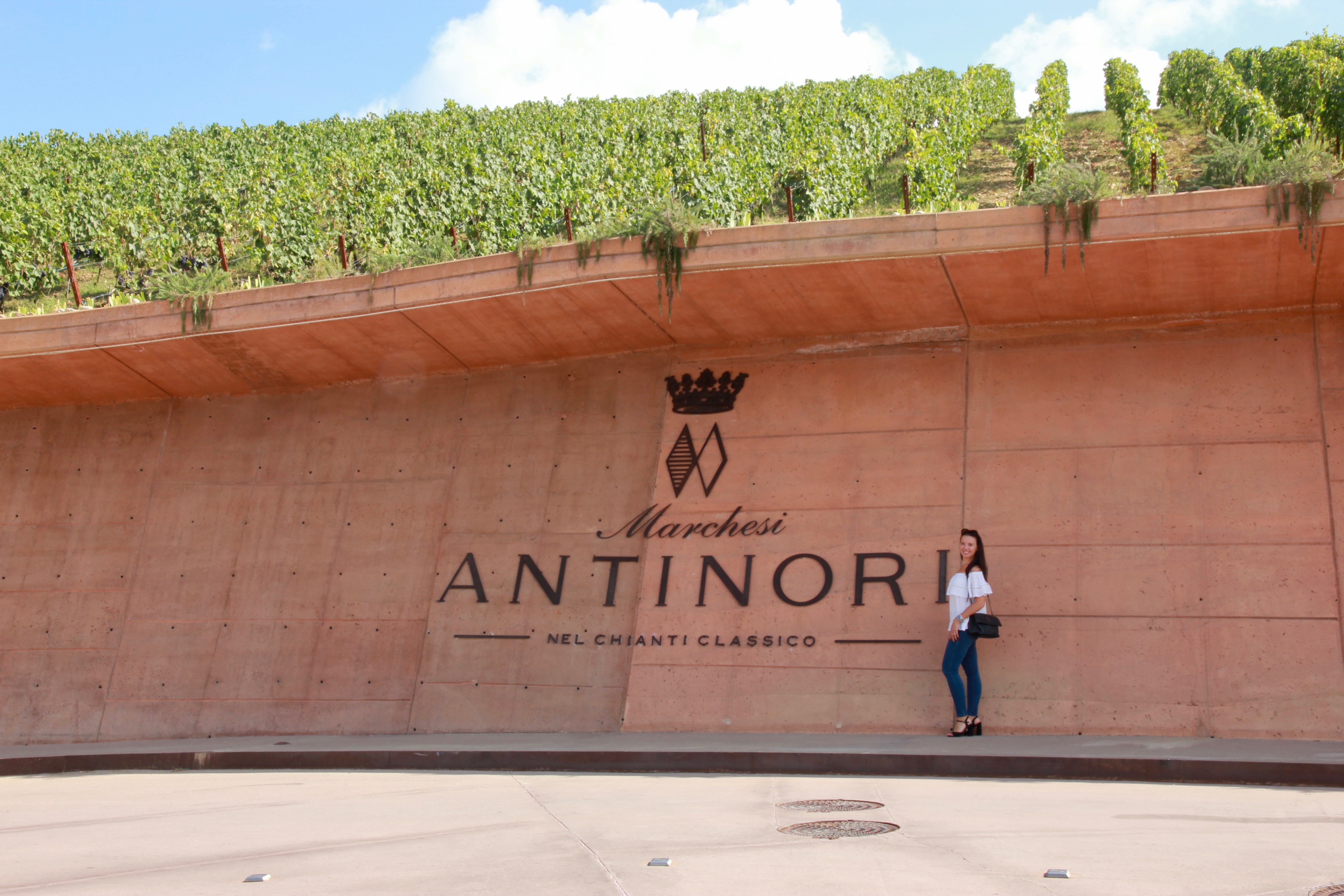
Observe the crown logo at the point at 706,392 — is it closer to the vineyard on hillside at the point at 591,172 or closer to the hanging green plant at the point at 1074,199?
the vineyard on hillside at the point at 591,172

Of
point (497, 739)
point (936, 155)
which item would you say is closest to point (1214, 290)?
point (497, 739)

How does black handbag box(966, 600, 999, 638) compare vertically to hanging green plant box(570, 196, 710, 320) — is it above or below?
below

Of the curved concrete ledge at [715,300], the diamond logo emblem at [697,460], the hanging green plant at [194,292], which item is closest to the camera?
the curved concrete ledge at [715,300]

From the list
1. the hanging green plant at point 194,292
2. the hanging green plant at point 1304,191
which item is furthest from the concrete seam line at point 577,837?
the hanging green plant at point 1304,191

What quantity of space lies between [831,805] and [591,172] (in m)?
24.0

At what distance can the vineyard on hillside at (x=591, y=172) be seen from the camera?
2256 centimetres

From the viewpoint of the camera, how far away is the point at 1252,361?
390 inches

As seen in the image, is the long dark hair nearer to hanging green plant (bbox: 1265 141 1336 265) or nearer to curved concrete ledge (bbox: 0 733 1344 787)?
curved concrete ledge (bbox: 0 733 1344 787)

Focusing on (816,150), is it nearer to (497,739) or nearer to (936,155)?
(936,155)

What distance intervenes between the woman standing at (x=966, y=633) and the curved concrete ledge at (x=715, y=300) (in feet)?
8.20

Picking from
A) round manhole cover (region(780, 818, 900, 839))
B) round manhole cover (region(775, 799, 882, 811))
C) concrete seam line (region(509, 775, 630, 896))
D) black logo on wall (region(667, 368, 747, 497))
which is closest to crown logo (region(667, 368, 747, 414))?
black logo on wall (region(667, 368, 747, 497))

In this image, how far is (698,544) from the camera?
1105 cm

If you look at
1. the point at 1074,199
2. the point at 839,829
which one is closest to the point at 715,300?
the point at 1074,199

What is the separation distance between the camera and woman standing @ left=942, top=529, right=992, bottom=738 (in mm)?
8984
